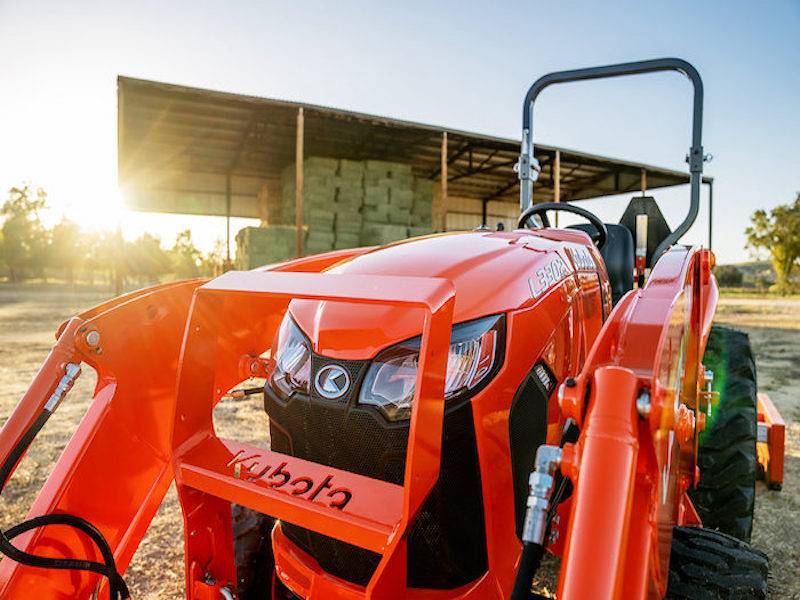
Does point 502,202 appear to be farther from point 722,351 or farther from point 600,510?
point 600,510

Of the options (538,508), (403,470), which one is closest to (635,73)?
(403,470)

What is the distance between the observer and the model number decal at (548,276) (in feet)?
4.29

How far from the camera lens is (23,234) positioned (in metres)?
39.6

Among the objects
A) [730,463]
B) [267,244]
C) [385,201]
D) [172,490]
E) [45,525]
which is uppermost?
[385,201]

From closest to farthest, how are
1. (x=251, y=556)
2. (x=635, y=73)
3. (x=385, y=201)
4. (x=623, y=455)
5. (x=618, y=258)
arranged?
(x=623, y=455) < (x=251, y=556) < (x=618, y=258) < (x=635, y=73) < (x=385, y=201)

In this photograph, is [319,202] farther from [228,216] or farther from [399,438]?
[399,438]

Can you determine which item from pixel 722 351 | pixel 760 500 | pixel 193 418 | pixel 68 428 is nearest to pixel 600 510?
pixel 193 418

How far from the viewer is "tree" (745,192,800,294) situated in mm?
39188

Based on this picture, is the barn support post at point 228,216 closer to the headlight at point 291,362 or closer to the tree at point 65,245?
the headlight at point 291,362

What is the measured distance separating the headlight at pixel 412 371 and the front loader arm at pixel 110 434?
618mm

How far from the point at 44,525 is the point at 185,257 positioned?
65844mm

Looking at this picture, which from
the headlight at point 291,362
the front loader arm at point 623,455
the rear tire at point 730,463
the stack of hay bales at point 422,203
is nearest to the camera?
the front loader arm at point 623,455

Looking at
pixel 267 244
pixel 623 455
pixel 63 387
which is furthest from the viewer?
pixel 267 244

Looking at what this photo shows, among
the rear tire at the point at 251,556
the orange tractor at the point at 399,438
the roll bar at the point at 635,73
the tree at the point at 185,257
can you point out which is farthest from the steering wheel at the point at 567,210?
the tree at the point at 185,257
